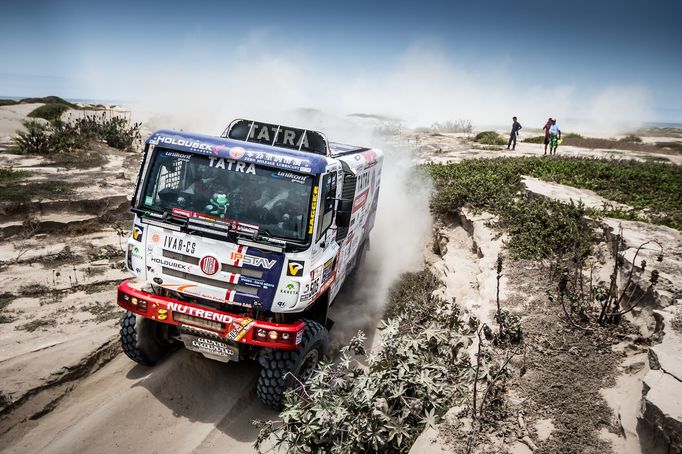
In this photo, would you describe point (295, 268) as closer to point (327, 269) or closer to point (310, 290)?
point (310, 290)

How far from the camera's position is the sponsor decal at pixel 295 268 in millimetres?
5012

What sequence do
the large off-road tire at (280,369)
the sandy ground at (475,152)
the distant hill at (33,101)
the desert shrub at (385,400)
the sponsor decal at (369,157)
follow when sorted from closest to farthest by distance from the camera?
the desert shrub at (385,400) → the large off-road tire at (280,369) → the sponsor decal at (369,157) → the sandy ground at (475,152) → the distant hill at (33,101)

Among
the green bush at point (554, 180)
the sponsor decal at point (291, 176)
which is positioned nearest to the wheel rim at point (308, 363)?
the sponsor decal at point (291, 176)

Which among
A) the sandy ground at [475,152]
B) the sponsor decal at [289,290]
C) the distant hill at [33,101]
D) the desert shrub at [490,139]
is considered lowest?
the sponsor decal at [289,290]

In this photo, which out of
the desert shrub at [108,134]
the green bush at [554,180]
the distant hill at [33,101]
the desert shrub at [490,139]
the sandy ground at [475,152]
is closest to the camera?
the green bush at [554,180]

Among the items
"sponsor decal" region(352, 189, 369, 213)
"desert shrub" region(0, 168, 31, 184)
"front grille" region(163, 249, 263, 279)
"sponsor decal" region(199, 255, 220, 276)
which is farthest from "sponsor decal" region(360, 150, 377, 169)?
"desert shrub" region(0, 168, 31, 184)

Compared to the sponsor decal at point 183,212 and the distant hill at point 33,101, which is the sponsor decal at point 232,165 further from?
the distant hill at point 33,101

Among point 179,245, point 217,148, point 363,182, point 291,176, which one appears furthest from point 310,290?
point 363,182

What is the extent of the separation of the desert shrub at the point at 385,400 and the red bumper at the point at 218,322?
75cm

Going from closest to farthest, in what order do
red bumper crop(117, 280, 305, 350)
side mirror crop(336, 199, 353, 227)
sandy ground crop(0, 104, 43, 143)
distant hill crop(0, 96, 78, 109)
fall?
1. red bumper crop(117, 280, 305, 350)
2. side mirror crop(336, 199, 353, 227)
3. sandy ground crop(0, 104, 43, 143)
4. distant hill crop(0, 96, 78, 109)

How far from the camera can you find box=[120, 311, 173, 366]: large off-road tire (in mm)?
5594

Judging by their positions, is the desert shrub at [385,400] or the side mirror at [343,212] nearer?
the desert shrub at [385,400]

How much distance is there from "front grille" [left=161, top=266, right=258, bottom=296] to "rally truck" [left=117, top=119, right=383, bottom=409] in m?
0.01

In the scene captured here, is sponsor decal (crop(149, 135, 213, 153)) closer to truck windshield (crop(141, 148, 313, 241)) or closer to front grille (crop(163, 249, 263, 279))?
truck windshield (crop(141, 148, 313, 241))
